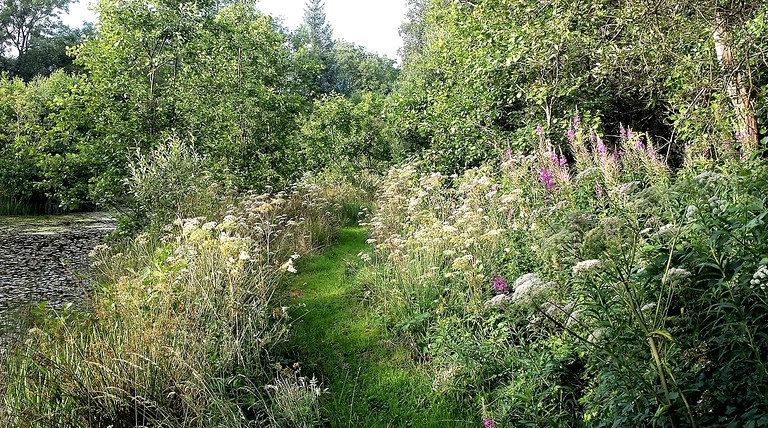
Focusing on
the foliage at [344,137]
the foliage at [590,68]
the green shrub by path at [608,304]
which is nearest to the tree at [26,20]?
the foliage at [344,137]

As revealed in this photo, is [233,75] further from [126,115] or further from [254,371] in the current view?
[254,371]

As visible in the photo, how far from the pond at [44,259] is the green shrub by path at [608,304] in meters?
3.63

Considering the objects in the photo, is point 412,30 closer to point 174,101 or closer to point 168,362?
point 174,101

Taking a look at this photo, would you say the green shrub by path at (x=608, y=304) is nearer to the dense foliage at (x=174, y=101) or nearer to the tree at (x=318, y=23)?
the dense foliage at (x=174, y=101)

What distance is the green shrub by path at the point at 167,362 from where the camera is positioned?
2.59 m

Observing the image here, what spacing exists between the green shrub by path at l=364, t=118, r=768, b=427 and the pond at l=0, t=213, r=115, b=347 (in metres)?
3.63

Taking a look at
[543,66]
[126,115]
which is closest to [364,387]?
[543,66]

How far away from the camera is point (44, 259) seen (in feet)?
25.5

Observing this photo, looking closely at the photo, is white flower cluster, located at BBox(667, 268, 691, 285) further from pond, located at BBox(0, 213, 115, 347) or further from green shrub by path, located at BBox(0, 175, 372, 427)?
pond, located at BBox(0, 213, 115, 347)

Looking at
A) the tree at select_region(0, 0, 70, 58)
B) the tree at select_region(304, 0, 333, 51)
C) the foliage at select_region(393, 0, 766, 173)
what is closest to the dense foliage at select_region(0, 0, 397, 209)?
the foliage at select_region(393, 0, 766, 173)

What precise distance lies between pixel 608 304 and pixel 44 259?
8557mm

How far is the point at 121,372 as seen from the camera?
9.04ft

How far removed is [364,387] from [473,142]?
202 inches

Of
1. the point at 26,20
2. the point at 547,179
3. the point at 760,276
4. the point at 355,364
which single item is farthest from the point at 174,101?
the point at 26,20
